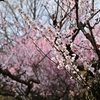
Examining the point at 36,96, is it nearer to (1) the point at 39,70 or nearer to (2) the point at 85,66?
(1) the point at 39,70

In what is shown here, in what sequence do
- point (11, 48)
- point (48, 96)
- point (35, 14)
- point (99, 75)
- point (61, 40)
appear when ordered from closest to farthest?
point (99, 75) < point (61, 40) < point (48, 96) < point (11, 48) < point (35, 14)

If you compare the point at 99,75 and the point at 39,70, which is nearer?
the point at 99,75

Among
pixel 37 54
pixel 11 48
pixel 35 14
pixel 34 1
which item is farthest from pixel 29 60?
pixel 34 1

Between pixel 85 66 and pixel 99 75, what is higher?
pixel 85 66

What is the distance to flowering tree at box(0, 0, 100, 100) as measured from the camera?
10.8ft

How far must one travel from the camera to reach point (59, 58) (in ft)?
11.7

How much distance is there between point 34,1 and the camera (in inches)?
923

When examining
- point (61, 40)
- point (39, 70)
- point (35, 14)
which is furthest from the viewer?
point (35, 14)

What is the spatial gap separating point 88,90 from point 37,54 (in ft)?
23.8

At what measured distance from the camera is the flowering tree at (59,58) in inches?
130

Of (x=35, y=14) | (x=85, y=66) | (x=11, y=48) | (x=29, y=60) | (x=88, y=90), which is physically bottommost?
(x=88, y=90)

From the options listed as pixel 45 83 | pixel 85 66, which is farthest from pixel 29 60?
pixel 85 66

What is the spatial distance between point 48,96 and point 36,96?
0.42 metres

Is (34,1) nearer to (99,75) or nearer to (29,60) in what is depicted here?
(29,60)
